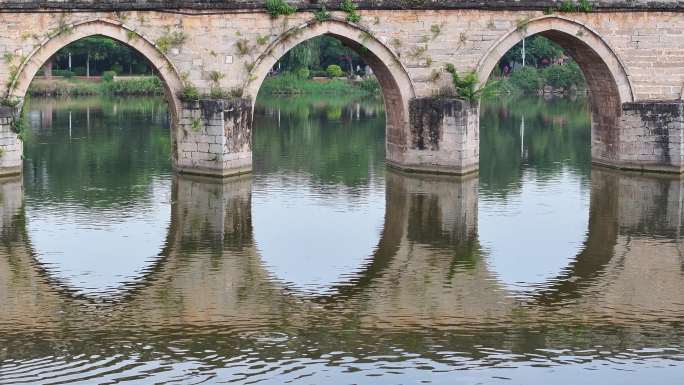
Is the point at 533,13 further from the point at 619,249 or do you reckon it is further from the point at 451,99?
the point at 619,249

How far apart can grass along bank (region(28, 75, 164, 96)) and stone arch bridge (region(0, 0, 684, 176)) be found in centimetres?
3009

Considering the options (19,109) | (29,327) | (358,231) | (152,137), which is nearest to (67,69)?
(152,137)

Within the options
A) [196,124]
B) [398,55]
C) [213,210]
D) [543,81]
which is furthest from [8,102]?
[543,81]

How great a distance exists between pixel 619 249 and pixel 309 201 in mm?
6391

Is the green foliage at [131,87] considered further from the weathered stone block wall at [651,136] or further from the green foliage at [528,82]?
the weathered stone block wall at [651,136]

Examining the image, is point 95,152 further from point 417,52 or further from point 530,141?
point 530,141

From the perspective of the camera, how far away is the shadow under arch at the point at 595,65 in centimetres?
2669

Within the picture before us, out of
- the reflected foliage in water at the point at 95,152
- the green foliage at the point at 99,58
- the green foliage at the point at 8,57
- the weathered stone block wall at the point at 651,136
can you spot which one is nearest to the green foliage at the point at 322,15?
the reflected foliage in water at the point at 95,152

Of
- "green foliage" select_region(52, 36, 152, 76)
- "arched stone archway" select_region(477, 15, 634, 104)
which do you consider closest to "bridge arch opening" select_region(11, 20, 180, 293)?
"arched stone archway" select_region(477, 15, 634, 104)

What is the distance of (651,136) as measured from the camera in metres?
27.2

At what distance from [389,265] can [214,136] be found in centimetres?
798

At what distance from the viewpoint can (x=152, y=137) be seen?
34.8 metres

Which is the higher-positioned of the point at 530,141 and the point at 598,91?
the point at 598,91

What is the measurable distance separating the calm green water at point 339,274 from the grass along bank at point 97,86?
25028 mm
